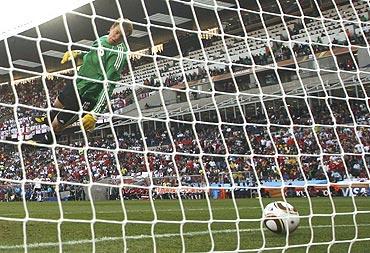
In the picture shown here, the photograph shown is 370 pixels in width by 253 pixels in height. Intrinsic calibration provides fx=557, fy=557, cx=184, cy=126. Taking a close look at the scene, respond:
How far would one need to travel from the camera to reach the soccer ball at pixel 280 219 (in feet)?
15.7

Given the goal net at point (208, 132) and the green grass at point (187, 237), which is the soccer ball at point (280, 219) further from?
the goal net at point (208, 132)

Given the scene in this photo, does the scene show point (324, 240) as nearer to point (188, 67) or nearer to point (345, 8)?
point (345, 8)

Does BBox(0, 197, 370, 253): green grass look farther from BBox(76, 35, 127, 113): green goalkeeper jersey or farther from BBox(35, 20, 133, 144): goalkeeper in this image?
BBox(76, 35, 127, 113): green goalkeeper jersey

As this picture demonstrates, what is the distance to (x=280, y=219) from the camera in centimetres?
483

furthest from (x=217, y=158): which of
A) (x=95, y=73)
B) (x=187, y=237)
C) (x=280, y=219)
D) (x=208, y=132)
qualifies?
(x=95, y=73)

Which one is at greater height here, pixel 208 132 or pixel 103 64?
pixel 103 64

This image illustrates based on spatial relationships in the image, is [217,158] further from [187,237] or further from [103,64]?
[103,64]

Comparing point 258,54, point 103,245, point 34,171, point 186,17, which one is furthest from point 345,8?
point 103,245

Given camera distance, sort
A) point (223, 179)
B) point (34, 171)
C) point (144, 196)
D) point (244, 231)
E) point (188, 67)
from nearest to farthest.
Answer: point (244, 231) < point (223, 179) < point (144, 196) < point (34, 171) < point (188, 67)

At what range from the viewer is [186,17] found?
53.3 ft

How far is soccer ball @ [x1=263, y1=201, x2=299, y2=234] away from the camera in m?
4.78

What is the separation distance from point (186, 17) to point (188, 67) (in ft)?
22.2

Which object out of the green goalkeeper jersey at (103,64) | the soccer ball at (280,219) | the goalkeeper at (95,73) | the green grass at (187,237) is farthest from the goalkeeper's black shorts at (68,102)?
the soccer ball at (280,219)

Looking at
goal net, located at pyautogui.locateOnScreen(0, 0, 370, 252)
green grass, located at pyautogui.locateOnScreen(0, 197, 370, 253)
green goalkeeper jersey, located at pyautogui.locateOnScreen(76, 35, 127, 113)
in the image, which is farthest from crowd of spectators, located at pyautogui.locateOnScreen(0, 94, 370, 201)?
green goalkeeper jersey, located at pyautogui.locateOnScreen(76, 35, 127, 113)
